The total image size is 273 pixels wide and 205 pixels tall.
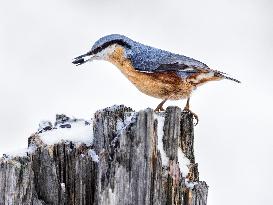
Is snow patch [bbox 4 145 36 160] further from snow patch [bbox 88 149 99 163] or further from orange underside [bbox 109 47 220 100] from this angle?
orange underside [bbox 109 47 220 100]

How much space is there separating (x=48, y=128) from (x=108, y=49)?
977mm

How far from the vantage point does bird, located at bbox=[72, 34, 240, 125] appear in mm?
4773

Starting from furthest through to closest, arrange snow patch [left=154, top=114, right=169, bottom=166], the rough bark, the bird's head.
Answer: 1. the bird's head
2. snow patch [left=154, top=114, right=169, bottom=166]
3. the rough bark

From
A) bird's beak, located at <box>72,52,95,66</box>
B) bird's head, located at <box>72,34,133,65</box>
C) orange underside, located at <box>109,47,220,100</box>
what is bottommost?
orange underside, located at <box>109,47,220,100</box>

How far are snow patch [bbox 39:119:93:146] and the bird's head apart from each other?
70 cm

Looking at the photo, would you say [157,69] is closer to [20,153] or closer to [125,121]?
[125,121]

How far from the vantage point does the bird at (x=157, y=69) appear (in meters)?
4.77

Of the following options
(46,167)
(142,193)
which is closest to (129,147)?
(142,193)

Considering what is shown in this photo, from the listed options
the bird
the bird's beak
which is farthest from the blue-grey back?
the bird's beak

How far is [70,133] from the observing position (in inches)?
154

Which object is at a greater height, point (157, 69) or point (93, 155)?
point (157, 69)

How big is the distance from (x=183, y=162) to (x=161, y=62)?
124 centimetres

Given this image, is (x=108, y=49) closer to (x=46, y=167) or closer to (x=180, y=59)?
(x=180, y=59)

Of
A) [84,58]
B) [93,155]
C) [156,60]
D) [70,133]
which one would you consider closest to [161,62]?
[156,60]
